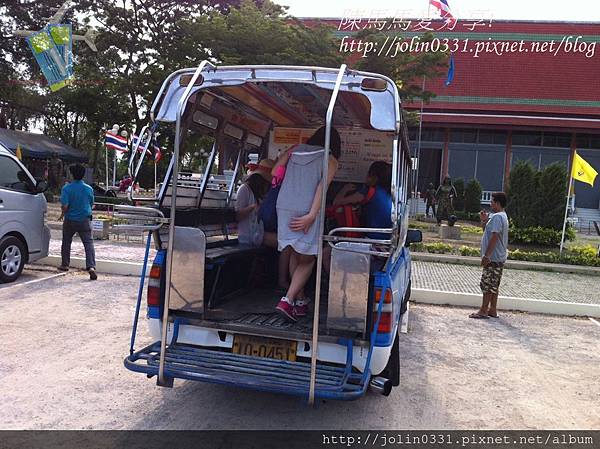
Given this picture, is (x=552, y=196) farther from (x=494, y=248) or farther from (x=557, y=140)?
(x=557, y=140)

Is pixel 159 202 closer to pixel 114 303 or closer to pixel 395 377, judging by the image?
pixel 395 377

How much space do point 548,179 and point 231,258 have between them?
44.6 feet

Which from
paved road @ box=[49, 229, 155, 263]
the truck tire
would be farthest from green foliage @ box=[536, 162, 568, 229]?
the truck tire

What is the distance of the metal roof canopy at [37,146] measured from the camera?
2503 cm

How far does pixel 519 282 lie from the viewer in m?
10.7

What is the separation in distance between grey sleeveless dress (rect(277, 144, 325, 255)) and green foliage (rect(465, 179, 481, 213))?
21.5m

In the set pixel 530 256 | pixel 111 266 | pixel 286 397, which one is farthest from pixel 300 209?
pixel 530 256

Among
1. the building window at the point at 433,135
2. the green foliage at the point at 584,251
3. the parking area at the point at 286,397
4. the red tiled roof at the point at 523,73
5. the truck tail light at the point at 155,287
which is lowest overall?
the parking area at the point at 286,397

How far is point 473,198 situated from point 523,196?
8.48 meters

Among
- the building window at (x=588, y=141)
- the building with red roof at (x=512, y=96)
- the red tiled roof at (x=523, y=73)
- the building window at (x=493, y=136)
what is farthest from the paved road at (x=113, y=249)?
the building window at (x=588, y=141)

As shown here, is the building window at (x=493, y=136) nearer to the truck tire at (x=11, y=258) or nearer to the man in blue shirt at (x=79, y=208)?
the man in blue shirt at (x=79, y=208)

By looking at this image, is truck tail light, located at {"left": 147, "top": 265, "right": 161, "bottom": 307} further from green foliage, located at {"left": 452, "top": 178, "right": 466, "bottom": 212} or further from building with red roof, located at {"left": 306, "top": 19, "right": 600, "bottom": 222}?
building with red roof, located at {"left": 306, "top": 19, "right": 600, "bottom": 222}

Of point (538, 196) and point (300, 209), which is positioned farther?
point (538, 196)

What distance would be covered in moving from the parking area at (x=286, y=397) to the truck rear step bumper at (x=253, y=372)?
499mm
